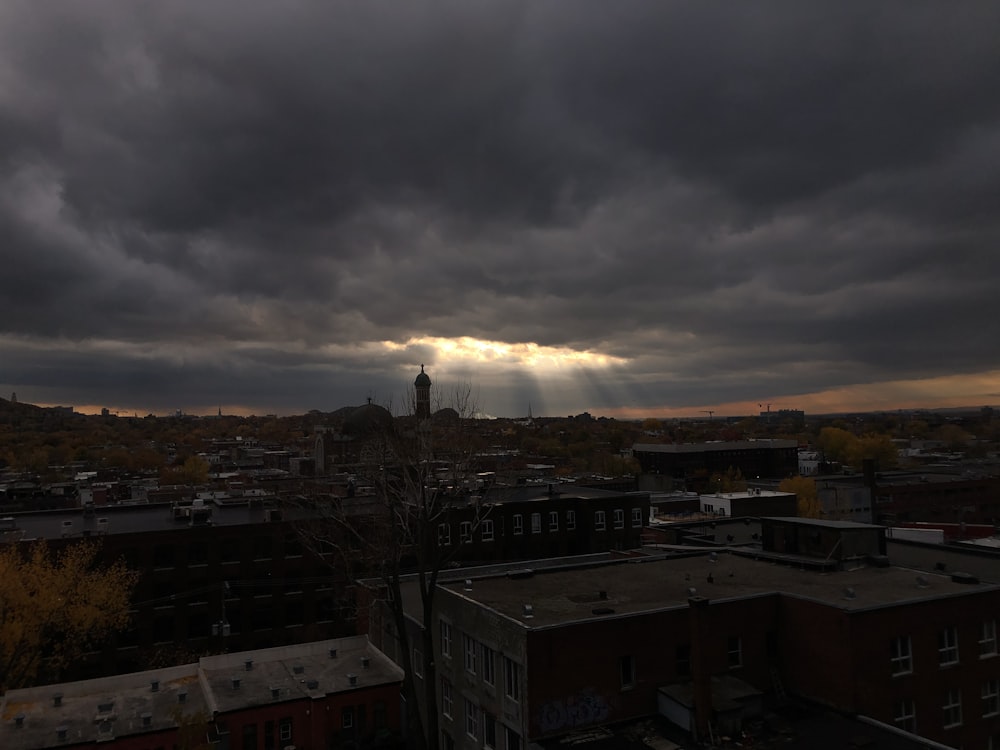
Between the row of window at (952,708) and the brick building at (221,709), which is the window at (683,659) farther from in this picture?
the brick building at (221,709)

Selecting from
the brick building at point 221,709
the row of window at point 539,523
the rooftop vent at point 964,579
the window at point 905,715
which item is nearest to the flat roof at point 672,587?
the rooftop vent at point 964,579

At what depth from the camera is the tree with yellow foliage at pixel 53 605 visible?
40.2 meters

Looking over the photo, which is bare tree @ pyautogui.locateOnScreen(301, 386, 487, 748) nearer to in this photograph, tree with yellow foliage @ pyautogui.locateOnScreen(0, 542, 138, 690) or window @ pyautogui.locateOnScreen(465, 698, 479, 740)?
window @ pyautogui.locateOnScreen(465, 698, 479, 740)

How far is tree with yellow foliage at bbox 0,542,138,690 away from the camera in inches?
1582

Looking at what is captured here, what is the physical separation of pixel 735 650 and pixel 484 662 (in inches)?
396

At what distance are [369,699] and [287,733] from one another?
404cm

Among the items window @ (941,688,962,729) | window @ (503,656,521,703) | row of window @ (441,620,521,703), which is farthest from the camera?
window @ (941,688,962,729)

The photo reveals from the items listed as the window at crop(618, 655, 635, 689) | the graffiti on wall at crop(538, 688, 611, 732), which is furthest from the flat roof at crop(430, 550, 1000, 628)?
the graffiti on wall at crop(538, 688, 611, 732)

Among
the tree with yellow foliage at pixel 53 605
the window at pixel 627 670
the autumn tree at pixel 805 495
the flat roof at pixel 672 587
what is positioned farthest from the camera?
the autumn tree at pixel 805 495

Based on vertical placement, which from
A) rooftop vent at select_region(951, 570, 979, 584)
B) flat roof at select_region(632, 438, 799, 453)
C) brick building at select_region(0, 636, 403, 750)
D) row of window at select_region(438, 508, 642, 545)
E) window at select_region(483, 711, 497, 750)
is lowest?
brick building at select_region(0, 636, 403, 750)

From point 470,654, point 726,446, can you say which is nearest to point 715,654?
point 470,654

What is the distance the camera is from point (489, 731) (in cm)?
2830

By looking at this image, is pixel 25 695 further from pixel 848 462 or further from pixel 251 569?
pixel 848 462

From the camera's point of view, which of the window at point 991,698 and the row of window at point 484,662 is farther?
the window at point 991,698
